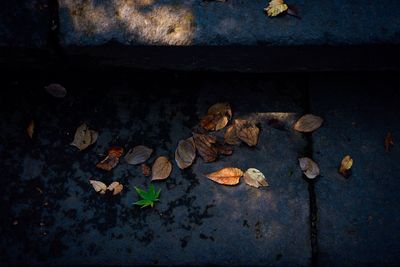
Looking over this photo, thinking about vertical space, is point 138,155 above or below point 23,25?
below

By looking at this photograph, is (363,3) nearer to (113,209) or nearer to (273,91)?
(273,91)

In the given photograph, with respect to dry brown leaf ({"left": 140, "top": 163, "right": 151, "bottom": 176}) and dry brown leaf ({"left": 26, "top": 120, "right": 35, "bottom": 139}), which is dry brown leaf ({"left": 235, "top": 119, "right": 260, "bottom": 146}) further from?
dry brown leaf ({"left": 26, "top": 120, "right": 35, "bottom": 139})

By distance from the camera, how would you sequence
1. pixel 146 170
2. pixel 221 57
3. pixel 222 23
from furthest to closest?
pixel 146 170 < pixel 221 57 < pixel 222 23

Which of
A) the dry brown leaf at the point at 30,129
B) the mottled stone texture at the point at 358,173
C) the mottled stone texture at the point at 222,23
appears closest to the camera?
the mottled stone texture at the point at 222,23

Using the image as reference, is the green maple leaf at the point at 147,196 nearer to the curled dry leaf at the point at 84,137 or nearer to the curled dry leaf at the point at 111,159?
the curled dry leaf at the point at 111,159

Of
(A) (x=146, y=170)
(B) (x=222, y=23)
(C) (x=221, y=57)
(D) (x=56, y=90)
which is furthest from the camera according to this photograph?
(D) (x=56, y=90)

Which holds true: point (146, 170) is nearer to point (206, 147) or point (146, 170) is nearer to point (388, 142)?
point (206, 147)

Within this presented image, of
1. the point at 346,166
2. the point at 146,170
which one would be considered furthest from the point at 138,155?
the point at 346,166

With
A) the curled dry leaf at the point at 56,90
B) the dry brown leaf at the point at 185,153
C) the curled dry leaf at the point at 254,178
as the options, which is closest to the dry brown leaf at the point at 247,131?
the curled dry leaf at the point at 254,178
